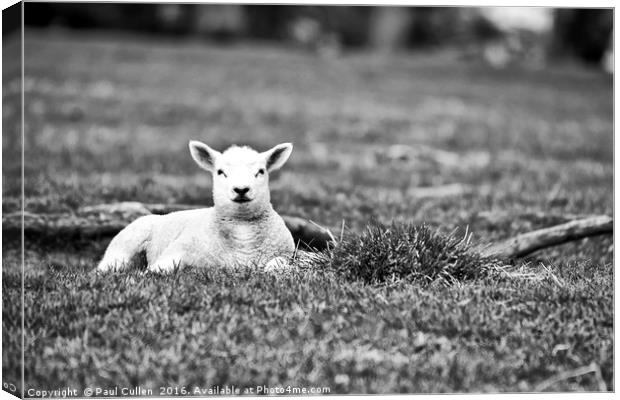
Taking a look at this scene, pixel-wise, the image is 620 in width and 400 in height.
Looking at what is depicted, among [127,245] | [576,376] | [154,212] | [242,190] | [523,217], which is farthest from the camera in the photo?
[523,217]

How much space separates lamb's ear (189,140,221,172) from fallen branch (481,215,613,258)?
9.27 ft

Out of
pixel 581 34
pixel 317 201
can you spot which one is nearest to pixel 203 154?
pixel 317 201

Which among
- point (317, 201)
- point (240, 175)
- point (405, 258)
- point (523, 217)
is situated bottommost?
point (317, 201)

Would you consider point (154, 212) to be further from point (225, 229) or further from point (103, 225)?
point (225, 229)

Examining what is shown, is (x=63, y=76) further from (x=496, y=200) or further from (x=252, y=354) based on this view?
(x=252, y=354)

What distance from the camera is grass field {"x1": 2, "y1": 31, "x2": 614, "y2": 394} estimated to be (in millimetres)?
6047

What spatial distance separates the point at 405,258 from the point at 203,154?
73.3 inches

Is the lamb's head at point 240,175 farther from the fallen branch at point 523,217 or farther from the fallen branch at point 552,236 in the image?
the fallen branch at point 523,217

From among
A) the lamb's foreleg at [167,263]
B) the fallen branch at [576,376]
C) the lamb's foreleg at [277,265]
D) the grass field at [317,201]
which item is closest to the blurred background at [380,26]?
the grass field at [317,201]

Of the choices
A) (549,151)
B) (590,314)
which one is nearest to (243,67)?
(549,151)

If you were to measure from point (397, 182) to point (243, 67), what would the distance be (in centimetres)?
847

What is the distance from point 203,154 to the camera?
7.02 m

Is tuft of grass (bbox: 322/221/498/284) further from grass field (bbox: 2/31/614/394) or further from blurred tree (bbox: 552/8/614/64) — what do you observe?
blurred tree (bbox: 552/8/614/64)

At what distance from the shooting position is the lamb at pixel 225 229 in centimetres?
679
